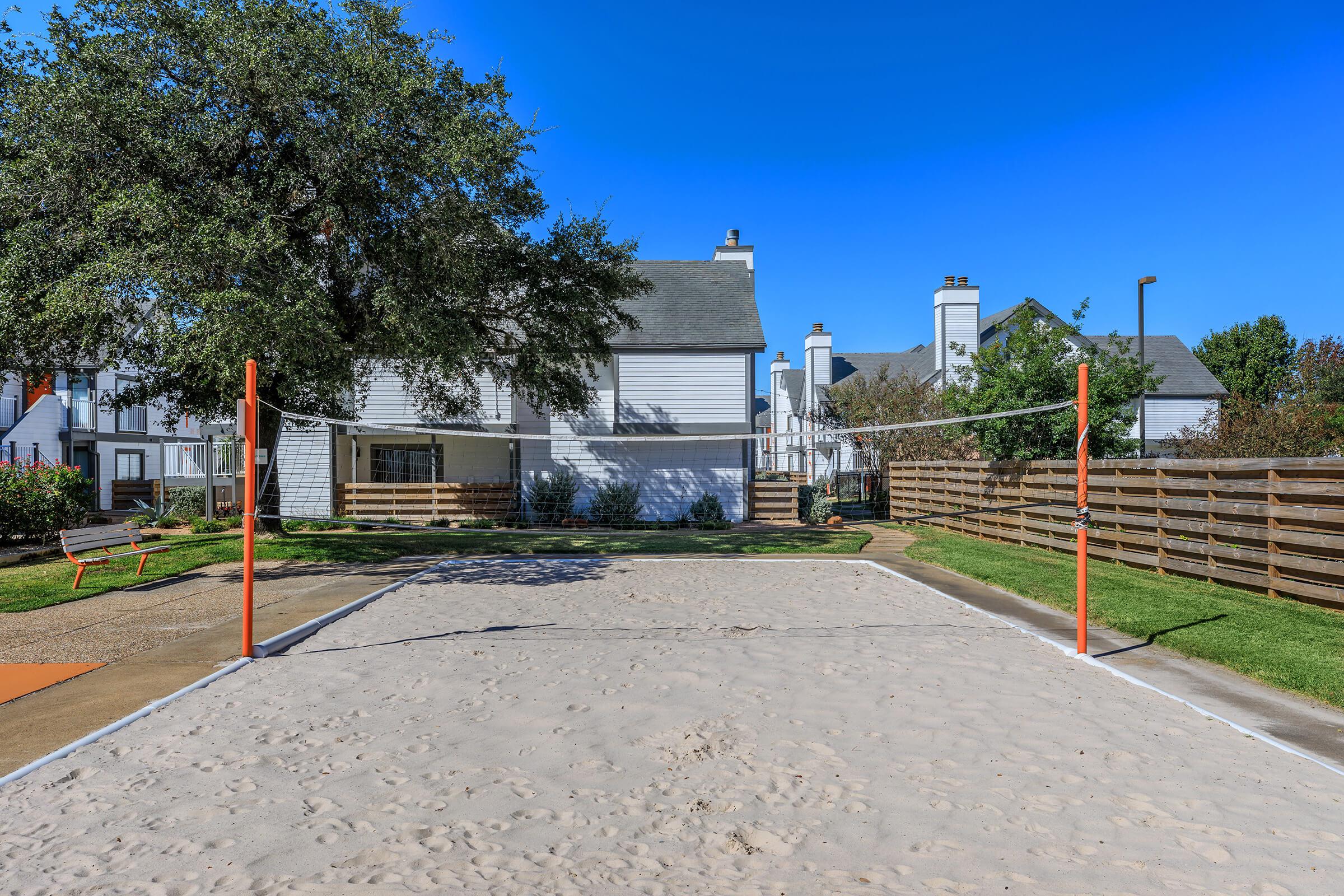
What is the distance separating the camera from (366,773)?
4.53 meters

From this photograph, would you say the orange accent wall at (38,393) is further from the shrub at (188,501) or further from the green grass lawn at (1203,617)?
the green grass lawn at (1203,617)

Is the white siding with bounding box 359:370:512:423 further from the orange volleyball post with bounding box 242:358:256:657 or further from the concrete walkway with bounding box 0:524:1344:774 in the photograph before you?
the orange volleyball post with bounding box 242:358:256:657

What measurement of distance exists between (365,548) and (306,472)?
32.6ft

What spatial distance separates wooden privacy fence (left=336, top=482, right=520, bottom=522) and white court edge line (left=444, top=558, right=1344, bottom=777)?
8821 millimetres

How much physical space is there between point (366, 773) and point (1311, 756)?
19.2 feet

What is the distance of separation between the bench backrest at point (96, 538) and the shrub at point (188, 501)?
33.3 ft

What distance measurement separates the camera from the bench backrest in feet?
38.4

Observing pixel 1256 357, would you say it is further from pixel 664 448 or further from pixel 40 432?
pixel 40 432

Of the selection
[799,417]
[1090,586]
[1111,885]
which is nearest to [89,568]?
[1111,885]

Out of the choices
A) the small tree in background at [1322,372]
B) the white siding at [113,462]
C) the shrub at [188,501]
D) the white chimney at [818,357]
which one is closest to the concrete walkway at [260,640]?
the shrub at [188,501]

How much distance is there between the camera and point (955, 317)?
112ft

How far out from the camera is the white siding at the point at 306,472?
77.9 feet

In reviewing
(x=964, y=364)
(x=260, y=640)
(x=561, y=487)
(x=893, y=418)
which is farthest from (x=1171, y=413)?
(x=260, y=640)

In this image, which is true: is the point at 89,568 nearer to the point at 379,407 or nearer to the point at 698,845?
the point at 379,407
